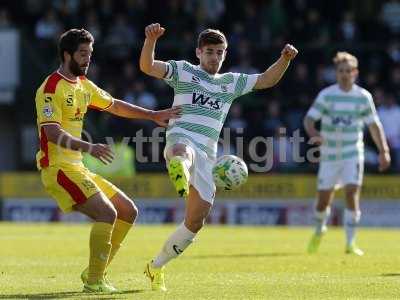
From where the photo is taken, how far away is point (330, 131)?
1499 centimetres

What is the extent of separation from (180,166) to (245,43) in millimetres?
16406

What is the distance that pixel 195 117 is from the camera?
10.0m

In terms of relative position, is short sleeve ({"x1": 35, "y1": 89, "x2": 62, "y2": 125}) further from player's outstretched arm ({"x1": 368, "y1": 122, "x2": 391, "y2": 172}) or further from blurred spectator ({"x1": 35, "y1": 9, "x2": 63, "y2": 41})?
blurred spectator ({"x1": 35, "y1": 9, "x2": 63, "y2": 41})

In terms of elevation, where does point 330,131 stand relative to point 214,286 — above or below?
above

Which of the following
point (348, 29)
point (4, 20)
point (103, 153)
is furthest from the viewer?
point (4, 20)

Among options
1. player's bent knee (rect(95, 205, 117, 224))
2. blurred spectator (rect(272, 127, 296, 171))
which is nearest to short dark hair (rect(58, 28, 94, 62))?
player's bent knee (rect(95, 205, 117, 224))

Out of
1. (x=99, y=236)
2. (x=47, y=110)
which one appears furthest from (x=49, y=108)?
(x=99, y=236)

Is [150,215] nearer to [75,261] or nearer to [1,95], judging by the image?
[1,95]

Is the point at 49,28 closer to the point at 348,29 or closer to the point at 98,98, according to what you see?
the point at 348,29

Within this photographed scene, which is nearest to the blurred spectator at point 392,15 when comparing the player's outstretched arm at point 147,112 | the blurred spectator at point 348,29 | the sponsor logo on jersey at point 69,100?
the blurred spectator at point 348,29

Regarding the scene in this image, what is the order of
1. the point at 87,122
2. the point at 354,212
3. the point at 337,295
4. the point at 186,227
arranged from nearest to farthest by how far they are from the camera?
the point at 337,295
the point at 186,227
the point at 354,212
the point at 87,122

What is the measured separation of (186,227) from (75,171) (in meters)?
1.12

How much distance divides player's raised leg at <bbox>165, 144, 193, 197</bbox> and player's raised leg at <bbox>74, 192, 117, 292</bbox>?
66 cm

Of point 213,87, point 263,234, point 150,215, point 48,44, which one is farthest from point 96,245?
point 48,44
